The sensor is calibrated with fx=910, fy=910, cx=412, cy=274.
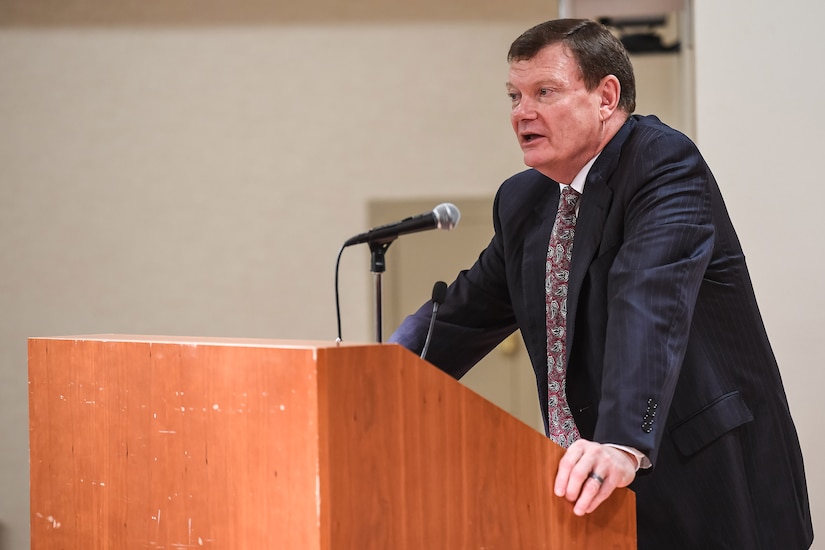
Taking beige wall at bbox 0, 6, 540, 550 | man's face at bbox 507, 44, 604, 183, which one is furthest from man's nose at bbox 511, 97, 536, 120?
beige wall at bbox 0, 6, 540, 550

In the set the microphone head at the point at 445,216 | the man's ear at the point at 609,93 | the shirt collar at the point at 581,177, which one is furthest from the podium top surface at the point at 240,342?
the man's ear at the point at 609,93

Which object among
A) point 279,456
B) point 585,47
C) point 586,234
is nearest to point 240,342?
point 279,456

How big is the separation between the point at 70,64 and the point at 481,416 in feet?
16.9

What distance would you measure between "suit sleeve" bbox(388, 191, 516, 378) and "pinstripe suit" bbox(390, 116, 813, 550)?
0.37m

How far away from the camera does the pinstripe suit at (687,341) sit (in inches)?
62.7

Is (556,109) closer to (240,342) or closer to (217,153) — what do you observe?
(240,342)

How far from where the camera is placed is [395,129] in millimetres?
5652

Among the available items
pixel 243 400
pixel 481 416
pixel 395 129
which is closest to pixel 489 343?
pixel 481 416

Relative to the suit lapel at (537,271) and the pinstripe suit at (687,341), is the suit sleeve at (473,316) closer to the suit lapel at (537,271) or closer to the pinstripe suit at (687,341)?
the suit lapel at (537,271)

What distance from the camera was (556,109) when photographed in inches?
72.0

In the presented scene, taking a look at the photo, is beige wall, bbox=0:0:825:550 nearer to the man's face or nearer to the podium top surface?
the man's face

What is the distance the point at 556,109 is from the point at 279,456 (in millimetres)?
982

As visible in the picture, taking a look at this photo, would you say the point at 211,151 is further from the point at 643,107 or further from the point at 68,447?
the point at 68,447

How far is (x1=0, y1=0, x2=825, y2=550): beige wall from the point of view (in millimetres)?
5641
